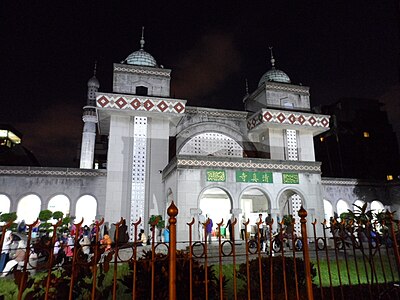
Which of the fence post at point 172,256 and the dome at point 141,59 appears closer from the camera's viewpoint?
the fence post at point 172,256

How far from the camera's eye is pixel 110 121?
18594 millimetres

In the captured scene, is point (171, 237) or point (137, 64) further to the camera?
point (137, 64)

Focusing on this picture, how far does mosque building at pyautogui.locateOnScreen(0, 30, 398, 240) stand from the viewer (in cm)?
1479

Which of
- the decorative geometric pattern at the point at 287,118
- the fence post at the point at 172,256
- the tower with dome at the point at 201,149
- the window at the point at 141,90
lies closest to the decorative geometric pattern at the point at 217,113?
the tower with dome at the point at 201,149

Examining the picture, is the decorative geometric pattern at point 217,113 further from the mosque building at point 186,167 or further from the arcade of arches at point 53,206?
the arcade of arches at point 53,206

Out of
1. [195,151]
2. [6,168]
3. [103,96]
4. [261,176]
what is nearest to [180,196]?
[261,176]

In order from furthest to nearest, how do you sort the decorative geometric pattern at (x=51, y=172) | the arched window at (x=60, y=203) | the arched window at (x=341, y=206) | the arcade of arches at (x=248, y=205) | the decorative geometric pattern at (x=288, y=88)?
the arched window at (x=341, y=206) → the decorative geometric pattern at (x=288, y=88) → the arcade of arches at (x=248, y=205) → the arched window at (x=60, y=203) → the decorative geometric pattern at (x=51, y=172)

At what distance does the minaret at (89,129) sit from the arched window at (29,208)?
10182 mm

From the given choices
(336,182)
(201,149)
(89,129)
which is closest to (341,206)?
(336,182)

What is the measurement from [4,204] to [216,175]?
13486mm

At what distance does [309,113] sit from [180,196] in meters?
12.8

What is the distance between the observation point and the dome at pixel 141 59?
68.5 ft

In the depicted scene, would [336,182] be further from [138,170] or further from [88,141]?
[88,141]

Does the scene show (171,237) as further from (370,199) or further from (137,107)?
(370,199)
